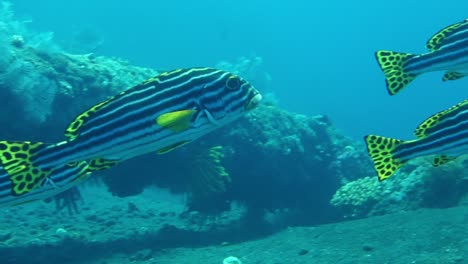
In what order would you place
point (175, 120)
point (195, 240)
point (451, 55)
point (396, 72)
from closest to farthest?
1. point (175, 120)
2. point (451, 55)
3. point (396, 72)
4. point (195, 240)

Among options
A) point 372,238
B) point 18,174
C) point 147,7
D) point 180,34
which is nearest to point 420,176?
point 372,238

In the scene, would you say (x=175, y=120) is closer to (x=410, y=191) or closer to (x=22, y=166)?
(x=22, y=166)

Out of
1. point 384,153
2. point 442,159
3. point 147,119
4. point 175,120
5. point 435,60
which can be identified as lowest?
point 442,159

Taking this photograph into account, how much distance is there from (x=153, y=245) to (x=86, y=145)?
7.08m

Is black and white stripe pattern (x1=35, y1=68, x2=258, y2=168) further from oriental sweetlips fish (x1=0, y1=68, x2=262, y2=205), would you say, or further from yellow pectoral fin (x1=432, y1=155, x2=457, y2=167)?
yellow pectoral fin (x1=432, y1=155, x2=457, y2=167)

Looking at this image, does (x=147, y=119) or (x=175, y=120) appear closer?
(x=175, y=120)

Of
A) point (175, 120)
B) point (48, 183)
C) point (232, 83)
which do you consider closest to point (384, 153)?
point (232, 83)

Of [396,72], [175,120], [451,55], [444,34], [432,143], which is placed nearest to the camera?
[175,120]

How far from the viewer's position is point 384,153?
4.84m

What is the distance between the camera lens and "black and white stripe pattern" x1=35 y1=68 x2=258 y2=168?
368 cm

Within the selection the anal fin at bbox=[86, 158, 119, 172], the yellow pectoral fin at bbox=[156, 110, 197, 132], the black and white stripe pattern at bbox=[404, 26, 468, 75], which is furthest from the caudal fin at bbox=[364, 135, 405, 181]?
the anal fin at bbox=[86, 158, 119, 172]

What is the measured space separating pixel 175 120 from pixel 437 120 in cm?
260

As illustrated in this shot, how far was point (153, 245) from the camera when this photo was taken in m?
10.4

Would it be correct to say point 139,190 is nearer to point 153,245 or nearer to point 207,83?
point 153,245
